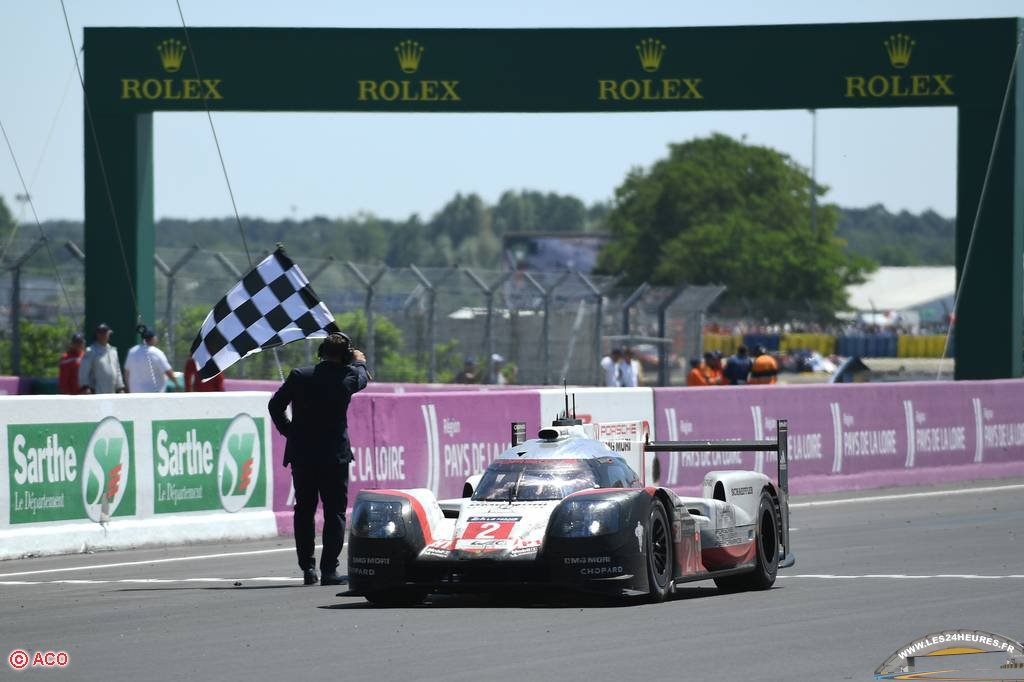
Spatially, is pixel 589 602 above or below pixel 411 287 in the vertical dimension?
below

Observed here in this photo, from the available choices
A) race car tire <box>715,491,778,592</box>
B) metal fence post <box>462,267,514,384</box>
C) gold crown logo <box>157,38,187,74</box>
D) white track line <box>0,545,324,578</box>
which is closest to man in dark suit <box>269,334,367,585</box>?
white track line <box>0,545,324,578</box>

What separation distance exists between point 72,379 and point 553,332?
12.4 m

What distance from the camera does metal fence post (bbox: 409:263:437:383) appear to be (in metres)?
26.9

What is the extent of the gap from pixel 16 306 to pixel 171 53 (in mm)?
4280

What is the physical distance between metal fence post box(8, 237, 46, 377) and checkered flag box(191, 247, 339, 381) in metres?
11.0

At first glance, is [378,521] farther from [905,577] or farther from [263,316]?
[263,316]

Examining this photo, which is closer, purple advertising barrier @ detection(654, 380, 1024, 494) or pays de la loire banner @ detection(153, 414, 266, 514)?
pays de la loire banner @ detection(153, 414, 266, 514)

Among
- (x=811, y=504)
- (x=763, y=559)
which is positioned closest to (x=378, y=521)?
(x=763, y=559)

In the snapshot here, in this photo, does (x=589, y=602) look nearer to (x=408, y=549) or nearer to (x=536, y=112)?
(x=408, y=549)

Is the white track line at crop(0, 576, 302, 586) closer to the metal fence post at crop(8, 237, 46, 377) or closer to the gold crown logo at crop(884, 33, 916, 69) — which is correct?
the metal fence post at crop(8, 237, 46, 377)

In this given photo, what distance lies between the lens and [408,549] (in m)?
9.52

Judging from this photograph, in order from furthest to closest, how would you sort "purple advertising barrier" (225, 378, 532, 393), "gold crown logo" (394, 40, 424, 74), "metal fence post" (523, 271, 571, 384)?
"metal fence post" (523, 271, 571, 384)
"purple advertising barrier" (225, 378, 532, 393)
"gold crown logo" (394, 40, 424, 74)

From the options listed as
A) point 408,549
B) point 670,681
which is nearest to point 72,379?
point 408,549

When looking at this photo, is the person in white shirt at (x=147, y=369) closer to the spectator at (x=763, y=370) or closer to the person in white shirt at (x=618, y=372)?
the spectator at (x=763, y=370)
